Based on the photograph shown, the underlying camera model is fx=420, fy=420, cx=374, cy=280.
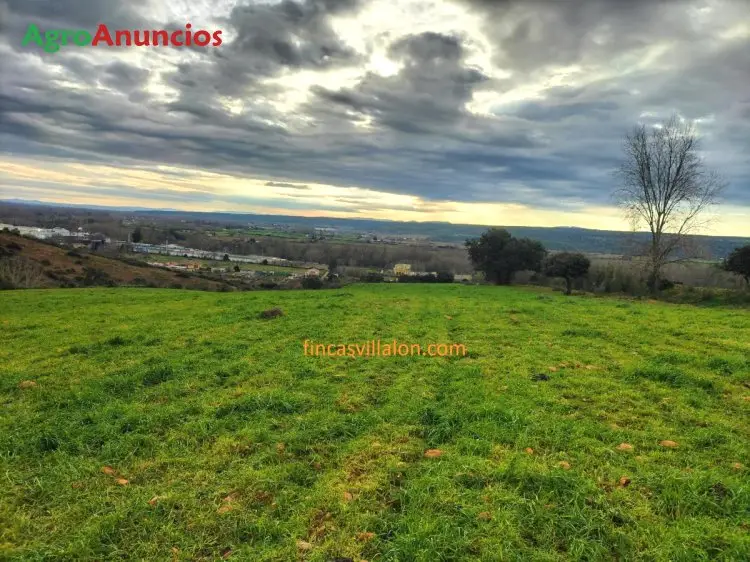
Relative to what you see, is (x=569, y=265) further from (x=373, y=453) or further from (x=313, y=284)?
(x=373, y=453)

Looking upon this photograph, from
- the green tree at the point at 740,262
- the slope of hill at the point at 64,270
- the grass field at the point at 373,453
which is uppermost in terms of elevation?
the green tree at the point at 740,262

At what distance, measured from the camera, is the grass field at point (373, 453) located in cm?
369

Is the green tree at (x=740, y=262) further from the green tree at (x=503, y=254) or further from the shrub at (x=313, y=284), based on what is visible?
the shrub at (x=313, y=284)

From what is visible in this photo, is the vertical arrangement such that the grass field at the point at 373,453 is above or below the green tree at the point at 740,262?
below

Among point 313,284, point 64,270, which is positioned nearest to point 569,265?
point 313,284

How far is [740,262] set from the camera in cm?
2464

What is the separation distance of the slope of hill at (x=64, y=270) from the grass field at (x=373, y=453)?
2772 cm

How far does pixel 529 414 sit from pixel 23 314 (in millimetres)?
17642

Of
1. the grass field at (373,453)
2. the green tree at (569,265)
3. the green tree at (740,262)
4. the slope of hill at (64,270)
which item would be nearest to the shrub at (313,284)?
the slope of hill at (64,270)

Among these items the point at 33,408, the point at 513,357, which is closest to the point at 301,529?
the point at 33,408

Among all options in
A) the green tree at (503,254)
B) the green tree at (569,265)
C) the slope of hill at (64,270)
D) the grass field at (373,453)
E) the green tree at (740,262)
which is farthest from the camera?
the green tree at (503,254)

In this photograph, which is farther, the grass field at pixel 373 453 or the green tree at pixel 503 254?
the green tree at pixel 503 254

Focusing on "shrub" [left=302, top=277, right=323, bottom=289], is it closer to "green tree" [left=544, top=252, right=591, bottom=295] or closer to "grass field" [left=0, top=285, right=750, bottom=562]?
"green tree" [left=544, top=252, right=591, bottom=295]

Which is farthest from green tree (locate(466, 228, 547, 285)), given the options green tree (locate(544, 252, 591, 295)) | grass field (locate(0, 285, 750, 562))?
grass field (locate(0, 285, 750, 562))
